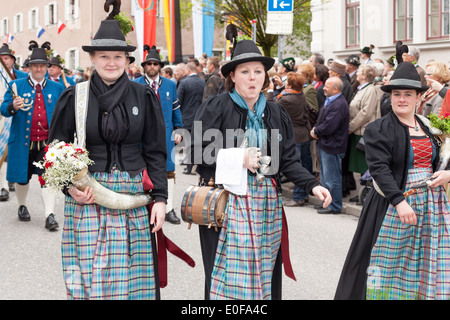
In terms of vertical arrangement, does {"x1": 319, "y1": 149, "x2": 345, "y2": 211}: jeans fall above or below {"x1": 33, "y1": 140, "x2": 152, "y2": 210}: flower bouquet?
below

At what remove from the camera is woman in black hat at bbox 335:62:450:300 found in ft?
15.6

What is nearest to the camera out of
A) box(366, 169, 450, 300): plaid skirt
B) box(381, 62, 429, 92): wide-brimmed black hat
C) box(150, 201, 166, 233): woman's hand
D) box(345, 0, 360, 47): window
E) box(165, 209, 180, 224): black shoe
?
box(150, 201, 166, 233): woman's hand

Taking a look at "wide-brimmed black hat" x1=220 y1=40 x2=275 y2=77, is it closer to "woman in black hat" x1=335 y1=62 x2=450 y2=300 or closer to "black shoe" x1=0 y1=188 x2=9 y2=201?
"woman in black hat" x1=335 y1=62 x2=450 y2=300

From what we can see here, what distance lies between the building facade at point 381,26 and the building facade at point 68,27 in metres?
13.6

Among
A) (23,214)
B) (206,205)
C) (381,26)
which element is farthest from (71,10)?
(206,205)

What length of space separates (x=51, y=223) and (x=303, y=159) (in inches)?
159

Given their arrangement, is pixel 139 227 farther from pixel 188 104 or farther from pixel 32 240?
pixel 188 104

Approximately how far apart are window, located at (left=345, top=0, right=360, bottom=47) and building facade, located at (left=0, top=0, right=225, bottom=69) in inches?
569

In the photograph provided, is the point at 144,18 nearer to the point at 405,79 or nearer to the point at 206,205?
the point at 405,79

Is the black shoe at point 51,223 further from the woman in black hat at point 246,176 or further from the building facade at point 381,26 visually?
the building facade at point 381,26

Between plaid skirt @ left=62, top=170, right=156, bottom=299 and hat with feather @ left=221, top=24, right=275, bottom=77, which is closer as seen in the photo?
plaid skirt @ left=62, top=170, right=156, bottom=299

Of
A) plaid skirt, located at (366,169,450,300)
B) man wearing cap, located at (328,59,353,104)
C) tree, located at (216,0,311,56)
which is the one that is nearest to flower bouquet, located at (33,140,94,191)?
plaid skirt, located at (366,169,450,300)

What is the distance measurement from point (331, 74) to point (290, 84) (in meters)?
0.80

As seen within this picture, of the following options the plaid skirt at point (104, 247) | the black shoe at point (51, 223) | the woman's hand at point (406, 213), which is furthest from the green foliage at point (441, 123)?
the black shoe at point (51, 223)
